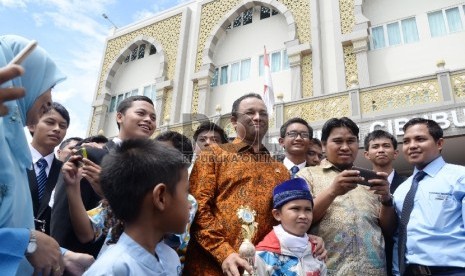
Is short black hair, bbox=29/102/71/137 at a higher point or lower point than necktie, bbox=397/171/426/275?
higher

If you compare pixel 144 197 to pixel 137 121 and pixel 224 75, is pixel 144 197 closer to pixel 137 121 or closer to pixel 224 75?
pixel 137 121

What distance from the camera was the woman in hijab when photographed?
928 millimetres

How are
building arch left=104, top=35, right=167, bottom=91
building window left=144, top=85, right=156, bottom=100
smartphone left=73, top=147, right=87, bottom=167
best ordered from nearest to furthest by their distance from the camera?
smartphone left=73, top=147, right=87, bottom=167 → building arch left=104, top=35, right=167, bottom=91 → building window left=144, top=85, right=156, bottom=100

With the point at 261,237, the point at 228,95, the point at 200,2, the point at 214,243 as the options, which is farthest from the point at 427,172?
the point at 200,2

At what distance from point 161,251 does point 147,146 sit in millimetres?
419

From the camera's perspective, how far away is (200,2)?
10.4 m

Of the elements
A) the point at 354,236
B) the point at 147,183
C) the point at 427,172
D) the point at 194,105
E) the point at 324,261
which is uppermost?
the point at 194,105

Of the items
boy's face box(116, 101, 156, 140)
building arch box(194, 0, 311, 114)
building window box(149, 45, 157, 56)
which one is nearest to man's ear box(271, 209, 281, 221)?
boy's face box(116, 101, 156, 140)

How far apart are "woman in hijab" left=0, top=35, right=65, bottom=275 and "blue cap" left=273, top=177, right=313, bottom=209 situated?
0.98 meters

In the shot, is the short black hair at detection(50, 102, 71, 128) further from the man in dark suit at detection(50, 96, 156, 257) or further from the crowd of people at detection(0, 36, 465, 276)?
the man in dark suit at detection(50, 96, 156, 257)

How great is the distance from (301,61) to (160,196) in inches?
302

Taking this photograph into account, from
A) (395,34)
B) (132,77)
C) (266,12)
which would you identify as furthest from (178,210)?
(132,77)

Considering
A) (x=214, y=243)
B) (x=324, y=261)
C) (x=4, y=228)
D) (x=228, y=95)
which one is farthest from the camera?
(x=228, y=95)

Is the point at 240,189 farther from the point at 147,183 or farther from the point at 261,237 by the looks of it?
the point at 147,183
